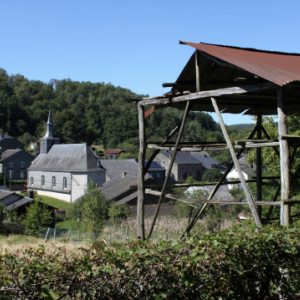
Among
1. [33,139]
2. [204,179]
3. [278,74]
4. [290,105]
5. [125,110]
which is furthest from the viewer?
[125,110]

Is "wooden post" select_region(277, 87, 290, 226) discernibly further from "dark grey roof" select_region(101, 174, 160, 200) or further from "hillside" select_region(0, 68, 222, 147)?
"hillside" select_region(0, 68, 222, 147)

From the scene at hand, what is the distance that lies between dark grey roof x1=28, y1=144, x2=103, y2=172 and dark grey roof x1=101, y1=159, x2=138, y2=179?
4.83 metres

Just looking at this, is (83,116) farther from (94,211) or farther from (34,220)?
(34,220)

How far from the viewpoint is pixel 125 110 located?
121 metres

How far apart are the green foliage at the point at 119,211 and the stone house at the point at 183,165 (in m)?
38.0

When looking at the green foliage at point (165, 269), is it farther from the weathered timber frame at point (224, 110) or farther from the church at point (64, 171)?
the church at point (64, 171)

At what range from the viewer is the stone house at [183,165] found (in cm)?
7116

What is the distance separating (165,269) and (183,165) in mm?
68329

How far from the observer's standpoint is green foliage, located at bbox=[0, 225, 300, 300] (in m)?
3.90

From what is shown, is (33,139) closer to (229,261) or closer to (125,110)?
(125,110)

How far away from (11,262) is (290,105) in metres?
8.01

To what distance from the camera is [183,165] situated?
72125mm

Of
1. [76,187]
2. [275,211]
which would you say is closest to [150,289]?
[275,211]

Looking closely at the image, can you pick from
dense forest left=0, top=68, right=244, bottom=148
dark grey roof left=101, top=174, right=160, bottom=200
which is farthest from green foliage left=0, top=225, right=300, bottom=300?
dense forest left=0, top=68, right=244, bottom=148
